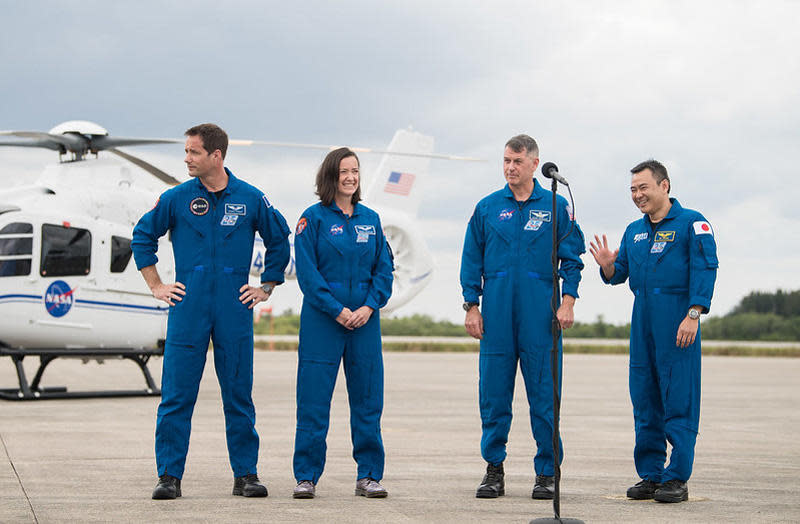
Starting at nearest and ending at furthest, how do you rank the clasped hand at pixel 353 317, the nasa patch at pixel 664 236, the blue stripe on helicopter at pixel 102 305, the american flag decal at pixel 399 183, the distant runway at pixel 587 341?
the clasped hand at pixel 353 317
the nasa patch at pixel 664 236
the blue stripe on helicopter at pixel 102 305
the american flag decal at pixel 399 183
the distant runway at pixel 587 341

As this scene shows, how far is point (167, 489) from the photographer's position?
5.50 metres

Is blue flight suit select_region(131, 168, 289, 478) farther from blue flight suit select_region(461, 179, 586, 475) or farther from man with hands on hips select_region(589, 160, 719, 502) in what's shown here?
man with hands on hips select_region(589, 160, 719, 502)

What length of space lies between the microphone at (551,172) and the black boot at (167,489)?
8.84ft

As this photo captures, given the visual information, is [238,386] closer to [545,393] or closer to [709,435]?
[545,393]

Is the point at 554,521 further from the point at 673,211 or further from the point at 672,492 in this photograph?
the point at 673,211

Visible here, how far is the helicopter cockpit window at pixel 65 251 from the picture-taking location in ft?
40.3

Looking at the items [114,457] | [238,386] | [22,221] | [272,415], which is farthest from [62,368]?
[238,386]

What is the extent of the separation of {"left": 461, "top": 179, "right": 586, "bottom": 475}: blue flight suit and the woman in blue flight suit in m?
0.65

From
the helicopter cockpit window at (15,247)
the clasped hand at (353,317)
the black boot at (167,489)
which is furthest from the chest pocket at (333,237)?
the helicopter cockpit window at (15,247)

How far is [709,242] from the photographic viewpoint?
579 cm

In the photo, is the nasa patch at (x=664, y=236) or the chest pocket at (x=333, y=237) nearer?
the chest pocket at (x=333, y=237)

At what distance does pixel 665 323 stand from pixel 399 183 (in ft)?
46.5

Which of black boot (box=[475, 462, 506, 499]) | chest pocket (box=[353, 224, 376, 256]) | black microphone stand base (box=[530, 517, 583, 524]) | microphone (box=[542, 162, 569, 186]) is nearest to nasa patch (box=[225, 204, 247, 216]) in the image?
chest pocket (box=[353, 224, 376, 256])

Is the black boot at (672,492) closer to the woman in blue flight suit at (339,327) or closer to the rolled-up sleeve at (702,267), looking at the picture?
the rolled-up sleeve at (702,267)
